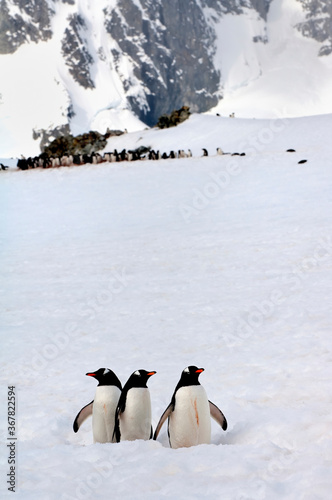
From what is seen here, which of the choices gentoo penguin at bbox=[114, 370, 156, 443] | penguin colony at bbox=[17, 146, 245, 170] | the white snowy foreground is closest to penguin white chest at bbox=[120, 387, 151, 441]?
gentoo penguin at bbox=[114, 370, 156, 443]

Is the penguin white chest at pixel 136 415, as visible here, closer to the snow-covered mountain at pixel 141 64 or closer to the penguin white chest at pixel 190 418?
the penguin white chest at pixel 190 418

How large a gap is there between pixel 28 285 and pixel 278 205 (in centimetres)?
812

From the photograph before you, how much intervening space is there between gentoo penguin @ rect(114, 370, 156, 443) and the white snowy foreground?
285mm

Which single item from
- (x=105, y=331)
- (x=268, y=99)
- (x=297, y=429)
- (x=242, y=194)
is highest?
(x=297, y=429)

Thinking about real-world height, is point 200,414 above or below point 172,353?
above

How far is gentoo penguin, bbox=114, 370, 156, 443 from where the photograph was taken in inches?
165

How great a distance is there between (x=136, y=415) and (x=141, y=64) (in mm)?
187253

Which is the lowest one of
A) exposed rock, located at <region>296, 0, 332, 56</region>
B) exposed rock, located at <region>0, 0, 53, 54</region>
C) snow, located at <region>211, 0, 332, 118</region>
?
snow, located at <region>211, 0, 332, 118</region>

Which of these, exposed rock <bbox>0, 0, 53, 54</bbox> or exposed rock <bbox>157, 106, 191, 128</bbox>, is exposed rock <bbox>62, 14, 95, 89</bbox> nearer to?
exposed rock <bbox>0, 0, 53, 54</bbox>

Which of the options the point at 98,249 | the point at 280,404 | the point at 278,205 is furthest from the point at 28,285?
the point at 278,205

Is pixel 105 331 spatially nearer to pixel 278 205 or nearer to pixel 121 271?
pixel 121 271

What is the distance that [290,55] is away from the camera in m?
191

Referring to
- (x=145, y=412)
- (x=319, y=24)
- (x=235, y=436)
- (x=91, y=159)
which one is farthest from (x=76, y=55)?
(x=235, y=436)

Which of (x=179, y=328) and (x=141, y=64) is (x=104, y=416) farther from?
(x=141, y=64)
